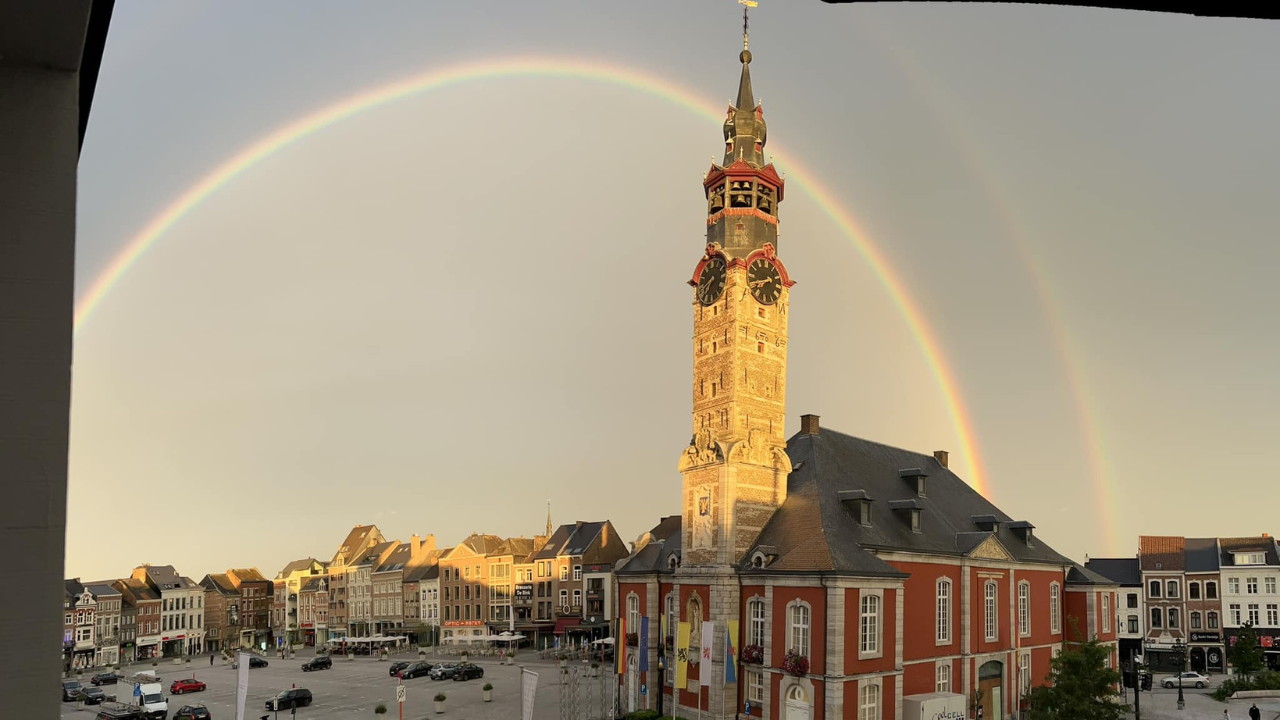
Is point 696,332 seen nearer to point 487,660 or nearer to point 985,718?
point 985,718

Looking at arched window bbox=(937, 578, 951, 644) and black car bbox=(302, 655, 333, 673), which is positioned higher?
arched window bbox=(937, 578, 951, 644)

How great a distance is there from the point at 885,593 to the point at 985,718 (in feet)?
52.7

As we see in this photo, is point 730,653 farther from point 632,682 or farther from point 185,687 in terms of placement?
point 185,687

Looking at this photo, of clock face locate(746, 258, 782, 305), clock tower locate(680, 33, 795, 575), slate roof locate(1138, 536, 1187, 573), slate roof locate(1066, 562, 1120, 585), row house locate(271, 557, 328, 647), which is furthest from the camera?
row house locate(271, 557, 328, 647)

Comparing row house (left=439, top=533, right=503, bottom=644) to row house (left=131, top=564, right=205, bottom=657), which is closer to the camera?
row house (left=439, top=533, right=503, bottom=644)

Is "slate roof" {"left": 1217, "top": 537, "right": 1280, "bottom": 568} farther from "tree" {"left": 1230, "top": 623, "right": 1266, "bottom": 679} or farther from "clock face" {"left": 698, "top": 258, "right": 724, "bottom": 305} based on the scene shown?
"clock face" {"left": 698, "top": 258, "right": 724, "bottom": 305}

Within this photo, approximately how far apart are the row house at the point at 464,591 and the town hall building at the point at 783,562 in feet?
209

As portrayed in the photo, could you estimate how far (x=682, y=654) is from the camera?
Result: 5012cm

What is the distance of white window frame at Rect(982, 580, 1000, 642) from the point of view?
58594 mm

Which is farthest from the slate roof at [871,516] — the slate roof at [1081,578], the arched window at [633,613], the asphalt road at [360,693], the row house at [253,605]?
the row house at [253,605]

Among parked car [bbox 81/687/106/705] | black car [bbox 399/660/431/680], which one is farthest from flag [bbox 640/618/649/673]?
parked car [bbox 81/687/106/705]

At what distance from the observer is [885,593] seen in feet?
159

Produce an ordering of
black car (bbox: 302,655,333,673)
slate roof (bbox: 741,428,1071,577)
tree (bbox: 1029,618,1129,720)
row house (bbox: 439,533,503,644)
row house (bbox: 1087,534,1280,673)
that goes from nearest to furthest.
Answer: tree (bbox: 1029,618,1129,720) < slate roof (bbox: 741,428,1071,577) < row house (bbox: 1087,534,1280,673) < black car (bbox: 302,655,333,673) < row house (bbox: 439,533,503,644)

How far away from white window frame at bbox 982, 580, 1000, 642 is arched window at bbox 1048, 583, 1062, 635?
893 cm
